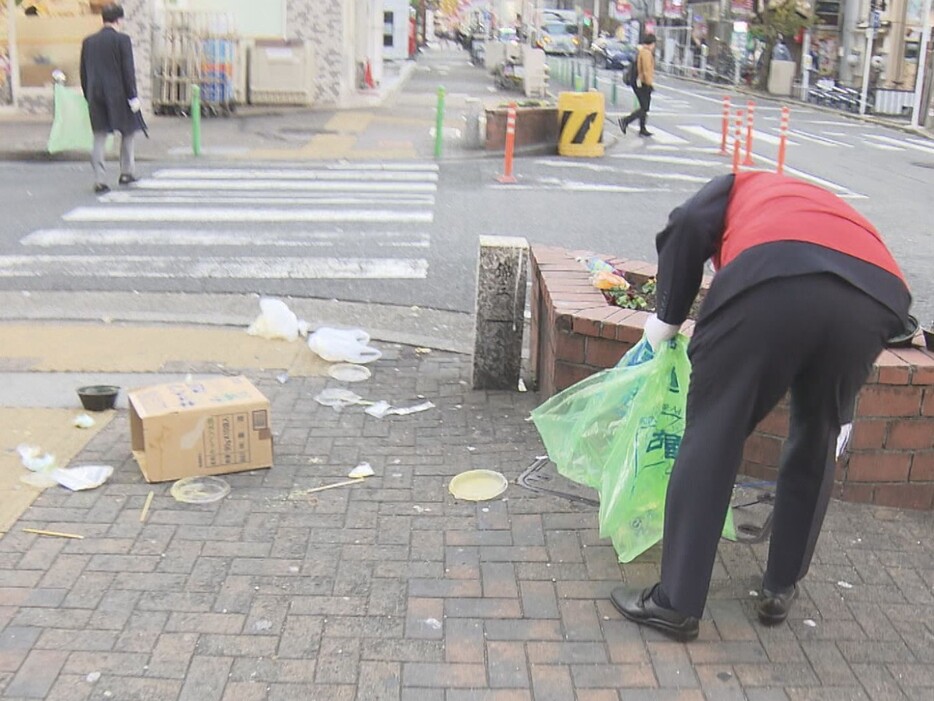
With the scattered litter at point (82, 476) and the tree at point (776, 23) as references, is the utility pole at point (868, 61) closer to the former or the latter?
Answer: the tree at point (776, 23)

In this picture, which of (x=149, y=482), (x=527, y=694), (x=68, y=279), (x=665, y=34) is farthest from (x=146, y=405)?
(x=665, y=34)

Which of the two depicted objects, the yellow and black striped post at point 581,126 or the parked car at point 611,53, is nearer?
the yellow and black striped post at point 581,126

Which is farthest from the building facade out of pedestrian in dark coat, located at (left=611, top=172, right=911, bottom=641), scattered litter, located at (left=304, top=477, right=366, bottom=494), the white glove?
pedestrian in dark coat, located at (left=611, top=172, right=911, bottom=641)

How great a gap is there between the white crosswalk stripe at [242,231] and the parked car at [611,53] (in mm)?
38057

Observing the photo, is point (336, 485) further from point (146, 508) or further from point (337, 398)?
point (337, 398)

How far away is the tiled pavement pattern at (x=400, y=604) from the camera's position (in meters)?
2.99

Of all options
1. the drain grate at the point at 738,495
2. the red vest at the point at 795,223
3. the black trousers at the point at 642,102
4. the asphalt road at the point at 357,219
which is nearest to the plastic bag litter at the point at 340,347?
the asphalt road at the point at 357,219

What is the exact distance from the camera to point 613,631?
10.7ft

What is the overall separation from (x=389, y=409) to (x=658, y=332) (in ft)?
7.04

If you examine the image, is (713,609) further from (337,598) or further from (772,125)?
(772,125)

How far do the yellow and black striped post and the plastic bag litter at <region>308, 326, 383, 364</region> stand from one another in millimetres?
10984

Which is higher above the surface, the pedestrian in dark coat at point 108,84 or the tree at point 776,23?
the tree at point 776,23

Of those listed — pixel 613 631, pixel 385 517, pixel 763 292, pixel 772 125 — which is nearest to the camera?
pixel 763 292

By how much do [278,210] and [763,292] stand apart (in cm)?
864
